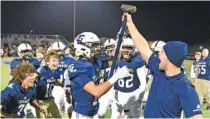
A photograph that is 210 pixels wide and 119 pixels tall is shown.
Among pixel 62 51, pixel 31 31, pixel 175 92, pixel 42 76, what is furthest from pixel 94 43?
pixel 31 31

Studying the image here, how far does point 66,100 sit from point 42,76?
123cm

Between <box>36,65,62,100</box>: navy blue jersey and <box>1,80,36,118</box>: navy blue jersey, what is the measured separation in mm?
1610

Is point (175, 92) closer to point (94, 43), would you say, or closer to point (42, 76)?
point (94, 43)

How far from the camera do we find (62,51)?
29.6 feet

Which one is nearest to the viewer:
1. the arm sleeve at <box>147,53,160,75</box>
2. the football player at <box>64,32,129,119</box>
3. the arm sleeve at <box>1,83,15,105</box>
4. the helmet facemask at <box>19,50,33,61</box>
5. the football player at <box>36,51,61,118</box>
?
the arm sleeve at <box>147,53,160,75</box>

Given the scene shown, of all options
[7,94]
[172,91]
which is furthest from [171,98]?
[7,94]

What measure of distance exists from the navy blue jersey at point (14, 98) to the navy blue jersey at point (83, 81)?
0.59 metres

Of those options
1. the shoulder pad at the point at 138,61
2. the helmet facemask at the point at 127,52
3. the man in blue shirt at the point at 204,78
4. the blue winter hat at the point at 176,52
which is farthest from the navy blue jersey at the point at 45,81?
the man in blue shirt at the point at 204,78

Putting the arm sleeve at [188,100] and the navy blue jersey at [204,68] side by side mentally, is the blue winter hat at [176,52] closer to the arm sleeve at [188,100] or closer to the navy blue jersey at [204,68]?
the arm sleeve at [188,100]

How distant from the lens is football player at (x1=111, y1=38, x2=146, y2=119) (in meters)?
7.22

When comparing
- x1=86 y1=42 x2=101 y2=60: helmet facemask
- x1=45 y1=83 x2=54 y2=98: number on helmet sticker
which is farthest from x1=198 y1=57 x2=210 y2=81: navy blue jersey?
x1=86 y1=42 x2=101 y2=60: helmet facemask

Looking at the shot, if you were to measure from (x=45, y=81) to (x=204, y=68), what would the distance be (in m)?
5.26

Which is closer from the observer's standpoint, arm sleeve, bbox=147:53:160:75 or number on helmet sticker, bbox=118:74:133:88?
arm sleeve, bbox=147:53:160:75

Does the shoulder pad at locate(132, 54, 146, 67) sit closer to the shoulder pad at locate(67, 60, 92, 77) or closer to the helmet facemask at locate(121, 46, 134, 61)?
the helmet facemask at locate(121, 46, 134, 61)
